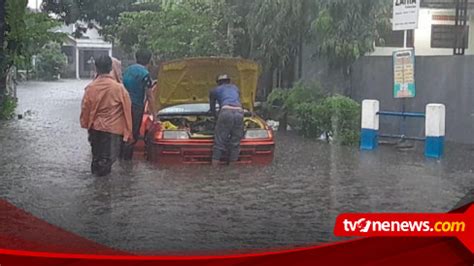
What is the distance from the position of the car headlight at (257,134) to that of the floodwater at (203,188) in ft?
0.12

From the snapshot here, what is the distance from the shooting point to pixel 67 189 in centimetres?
155

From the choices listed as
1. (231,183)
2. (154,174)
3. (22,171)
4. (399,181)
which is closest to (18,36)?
(22,171)

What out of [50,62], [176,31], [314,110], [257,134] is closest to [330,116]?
[314,110]

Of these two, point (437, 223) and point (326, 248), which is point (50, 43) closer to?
point (326, 248)

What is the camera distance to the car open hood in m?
1.51

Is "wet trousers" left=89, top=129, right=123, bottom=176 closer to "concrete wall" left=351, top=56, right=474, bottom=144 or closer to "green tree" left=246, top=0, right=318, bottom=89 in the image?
"green tree" left=246, top=0, right=318, bottom=89

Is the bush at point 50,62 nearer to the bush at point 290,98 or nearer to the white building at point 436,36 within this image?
the bush at point 290,98

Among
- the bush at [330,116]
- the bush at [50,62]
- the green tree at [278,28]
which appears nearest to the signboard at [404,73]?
the bush at [330,116]

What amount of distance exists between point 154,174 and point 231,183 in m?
0.20

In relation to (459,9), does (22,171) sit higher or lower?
lower

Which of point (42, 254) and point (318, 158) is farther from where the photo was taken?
point (318, 158)

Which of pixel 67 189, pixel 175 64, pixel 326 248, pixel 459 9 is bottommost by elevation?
pixel 326 248

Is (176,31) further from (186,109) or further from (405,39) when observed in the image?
(405,39)

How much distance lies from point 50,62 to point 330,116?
724mm
